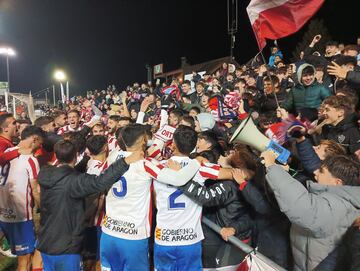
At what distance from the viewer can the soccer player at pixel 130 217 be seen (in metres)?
3.84

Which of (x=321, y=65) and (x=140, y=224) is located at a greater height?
(x=321, y=65)

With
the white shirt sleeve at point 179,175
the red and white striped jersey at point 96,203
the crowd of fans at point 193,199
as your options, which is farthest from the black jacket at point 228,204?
the red and white striped jersey at point 96,203

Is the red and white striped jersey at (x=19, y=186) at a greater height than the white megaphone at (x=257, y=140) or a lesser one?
lesser

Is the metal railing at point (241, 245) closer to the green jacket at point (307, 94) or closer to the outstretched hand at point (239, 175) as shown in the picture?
the outstretched hand at point (239, 175)

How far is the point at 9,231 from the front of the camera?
16.4ft

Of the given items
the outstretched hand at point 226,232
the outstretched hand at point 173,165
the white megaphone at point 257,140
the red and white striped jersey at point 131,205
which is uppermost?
the white megaphone at point 257,140

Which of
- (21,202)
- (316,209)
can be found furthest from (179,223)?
(21,202)

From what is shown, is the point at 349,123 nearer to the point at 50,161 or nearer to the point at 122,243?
the point at 122,243

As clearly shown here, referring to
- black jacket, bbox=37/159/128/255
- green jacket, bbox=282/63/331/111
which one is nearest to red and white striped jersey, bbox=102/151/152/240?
black jacket, bbox=37/159/128/255

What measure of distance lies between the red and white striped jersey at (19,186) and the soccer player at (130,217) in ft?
5.43

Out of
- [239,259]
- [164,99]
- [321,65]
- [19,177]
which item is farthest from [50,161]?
[164,99]

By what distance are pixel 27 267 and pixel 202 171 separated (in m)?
3.10

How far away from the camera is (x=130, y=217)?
3.86m

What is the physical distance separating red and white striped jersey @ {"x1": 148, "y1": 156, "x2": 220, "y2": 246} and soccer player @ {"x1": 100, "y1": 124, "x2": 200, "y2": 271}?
172 millimetres
